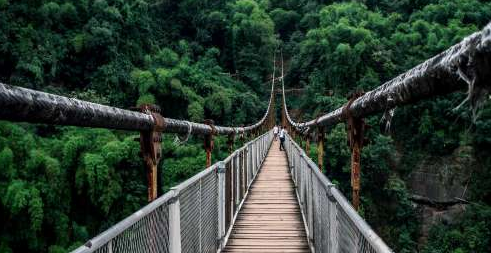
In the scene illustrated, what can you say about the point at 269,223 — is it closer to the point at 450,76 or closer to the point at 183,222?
the point at 183,222

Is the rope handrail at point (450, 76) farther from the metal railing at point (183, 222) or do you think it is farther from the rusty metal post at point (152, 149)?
the rusty metal post at point (152, 149)

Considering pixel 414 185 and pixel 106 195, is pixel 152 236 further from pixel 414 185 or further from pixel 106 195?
pixel 414 185

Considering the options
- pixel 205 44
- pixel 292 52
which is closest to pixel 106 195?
pixel 205 44

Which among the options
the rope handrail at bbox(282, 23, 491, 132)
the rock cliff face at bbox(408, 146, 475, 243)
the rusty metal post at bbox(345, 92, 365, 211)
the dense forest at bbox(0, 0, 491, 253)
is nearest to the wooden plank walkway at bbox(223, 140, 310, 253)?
the rusty metal post at bbox(345, 92, 365, 211)

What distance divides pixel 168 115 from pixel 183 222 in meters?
20.2

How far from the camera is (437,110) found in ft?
66.6

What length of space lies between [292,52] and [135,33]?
2340cm

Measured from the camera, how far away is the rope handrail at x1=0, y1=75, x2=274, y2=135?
1062 millimetres

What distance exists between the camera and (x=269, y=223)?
14.2 feet

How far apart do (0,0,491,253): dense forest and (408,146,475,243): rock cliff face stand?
0.10 m

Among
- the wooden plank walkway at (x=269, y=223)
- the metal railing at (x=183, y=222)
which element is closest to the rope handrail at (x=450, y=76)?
the metal railing at (x=183, y=222)

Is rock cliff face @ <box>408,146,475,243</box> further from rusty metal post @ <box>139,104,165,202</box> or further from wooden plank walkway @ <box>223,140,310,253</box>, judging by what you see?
rusty metal post @ <box>139,104,165,202</box>

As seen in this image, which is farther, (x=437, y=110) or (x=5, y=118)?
(x=437, y=110)

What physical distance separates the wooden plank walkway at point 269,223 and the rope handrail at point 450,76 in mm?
2014
